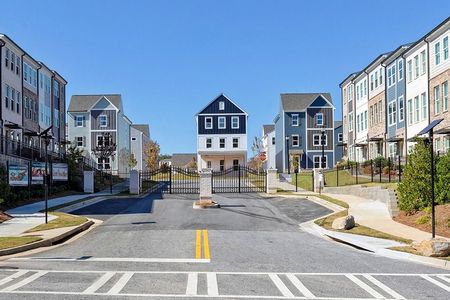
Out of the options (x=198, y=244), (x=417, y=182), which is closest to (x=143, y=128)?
(x=417, y=182)

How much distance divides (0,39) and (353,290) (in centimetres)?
3700

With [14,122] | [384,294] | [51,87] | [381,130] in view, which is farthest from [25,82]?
[384,294]

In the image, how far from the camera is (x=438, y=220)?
18.2 meters

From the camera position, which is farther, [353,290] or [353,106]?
[353,106]

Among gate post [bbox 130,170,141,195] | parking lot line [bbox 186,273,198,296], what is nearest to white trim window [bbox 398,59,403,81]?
gate post [bbox 130,170,141,195]

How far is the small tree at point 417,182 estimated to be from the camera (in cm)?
2006

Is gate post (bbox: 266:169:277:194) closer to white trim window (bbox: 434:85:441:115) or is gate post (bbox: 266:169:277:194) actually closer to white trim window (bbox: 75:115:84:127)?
white trim window (bbox: 434:85:441:115)

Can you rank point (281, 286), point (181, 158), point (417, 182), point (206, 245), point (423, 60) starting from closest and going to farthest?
point (281, 286) < point (206, 245) < point (417, 182) < point (423, 60) < point (181, 158)

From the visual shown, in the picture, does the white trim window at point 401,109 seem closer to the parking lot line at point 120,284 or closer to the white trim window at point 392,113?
the white trim window at point 392,113

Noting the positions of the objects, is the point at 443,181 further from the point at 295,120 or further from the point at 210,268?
the point at 295,120

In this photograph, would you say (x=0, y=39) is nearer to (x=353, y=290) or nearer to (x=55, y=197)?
→ (x=55, y=197)

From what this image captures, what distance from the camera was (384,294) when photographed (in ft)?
29.6

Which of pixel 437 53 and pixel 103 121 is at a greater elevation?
pixel 437 53

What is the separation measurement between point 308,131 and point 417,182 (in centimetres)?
5195
